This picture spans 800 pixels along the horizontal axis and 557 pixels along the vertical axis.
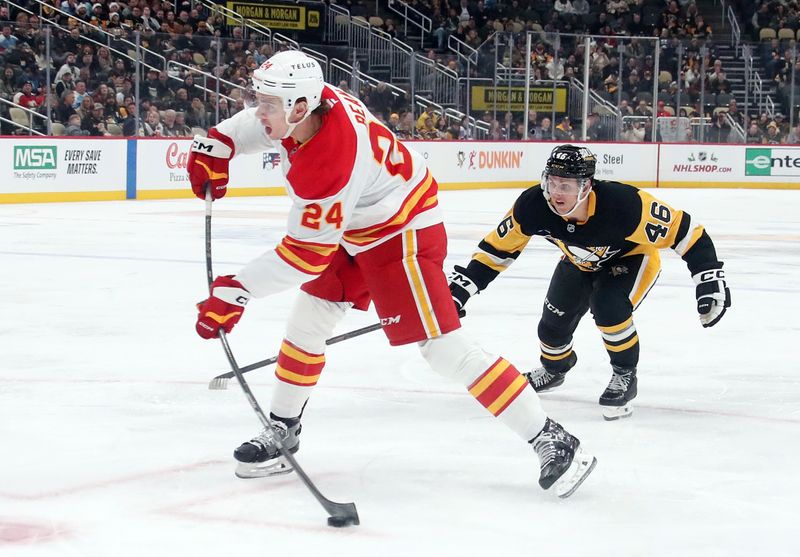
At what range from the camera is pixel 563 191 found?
365 centimetres

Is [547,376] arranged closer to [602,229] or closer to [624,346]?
[624,346]

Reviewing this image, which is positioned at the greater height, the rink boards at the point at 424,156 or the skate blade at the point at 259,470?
the rink boards at the point at 424,156

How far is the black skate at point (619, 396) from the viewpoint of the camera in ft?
13.0

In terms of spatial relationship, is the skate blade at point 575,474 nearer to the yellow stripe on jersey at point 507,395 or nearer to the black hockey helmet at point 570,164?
the yellow stripe on jersey at point 507,395

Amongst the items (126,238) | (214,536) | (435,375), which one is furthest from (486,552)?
(126,238)

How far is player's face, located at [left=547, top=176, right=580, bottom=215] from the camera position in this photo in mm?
3631

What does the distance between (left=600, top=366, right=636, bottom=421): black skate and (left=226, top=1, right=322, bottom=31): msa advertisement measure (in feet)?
58.3

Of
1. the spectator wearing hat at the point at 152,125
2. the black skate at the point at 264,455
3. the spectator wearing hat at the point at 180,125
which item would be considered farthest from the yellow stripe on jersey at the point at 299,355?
the spectator wearing hat at the point at 180,125

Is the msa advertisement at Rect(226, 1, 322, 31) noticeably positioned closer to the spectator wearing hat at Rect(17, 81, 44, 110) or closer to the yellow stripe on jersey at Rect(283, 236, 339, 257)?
the spectator wearing hat at Rect(17, 81, 44, 110)

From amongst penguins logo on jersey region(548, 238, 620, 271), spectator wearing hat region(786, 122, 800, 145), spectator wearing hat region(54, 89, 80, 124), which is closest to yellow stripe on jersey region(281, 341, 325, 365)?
penguins logo on jersey region(548, 238, 620, 271)

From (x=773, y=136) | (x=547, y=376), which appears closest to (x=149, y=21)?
(x=773, y=136)

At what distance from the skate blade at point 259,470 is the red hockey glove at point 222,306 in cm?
47

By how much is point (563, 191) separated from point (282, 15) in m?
18.5

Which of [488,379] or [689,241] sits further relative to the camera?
[689,241]
